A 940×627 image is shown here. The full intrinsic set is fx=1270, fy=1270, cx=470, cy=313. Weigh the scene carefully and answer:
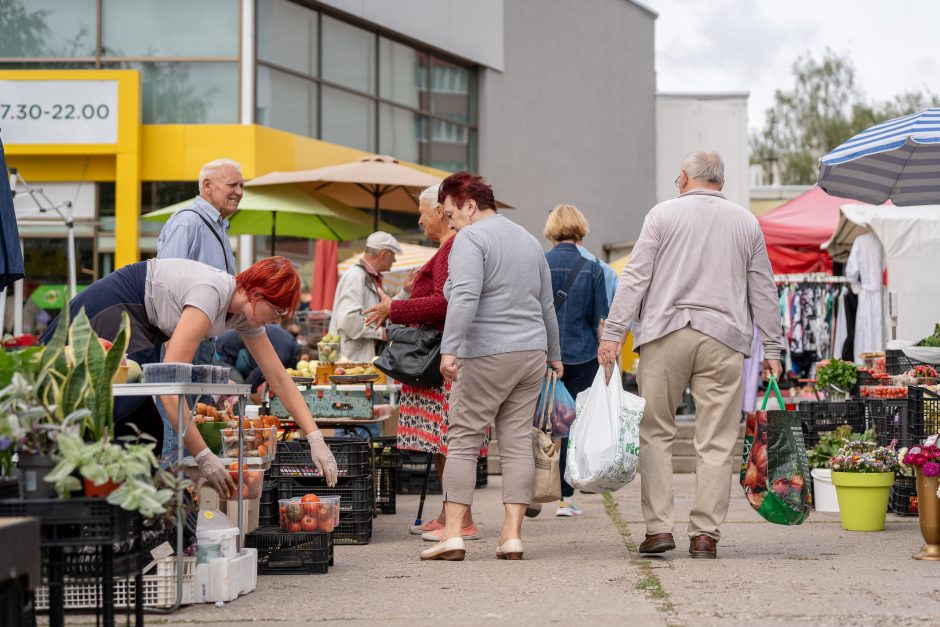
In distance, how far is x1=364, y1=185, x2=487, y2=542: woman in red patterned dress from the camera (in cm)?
703

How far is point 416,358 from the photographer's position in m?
7.11

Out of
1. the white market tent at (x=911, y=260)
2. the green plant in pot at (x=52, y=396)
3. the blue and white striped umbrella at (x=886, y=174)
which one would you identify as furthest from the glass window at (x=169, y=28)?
the green plant in pot at (x=52, y=396)

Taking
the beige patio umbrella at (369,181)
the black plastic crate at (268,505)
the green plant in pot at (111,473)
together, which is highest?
the beige patio umbrella at (369,181)

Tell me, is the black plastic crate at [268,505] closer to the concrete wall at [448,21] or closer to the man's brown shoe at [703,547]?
the man's brown shoe at [703,547]

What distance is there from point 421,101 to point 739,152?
9.81 m

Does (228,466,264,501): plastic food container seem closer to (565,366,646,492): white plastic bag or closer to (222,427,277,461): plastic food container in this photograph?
(222,427,277,461): plastic food container

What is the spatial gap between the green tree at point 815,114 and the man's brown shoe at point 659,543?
45138 mm

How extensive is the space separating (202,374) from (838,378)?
20.4 feet

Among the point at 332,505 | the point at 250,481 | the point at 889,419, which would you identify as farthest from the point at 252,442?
the point at 889,419

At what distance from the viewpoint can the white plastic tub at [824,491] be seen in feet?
27.3

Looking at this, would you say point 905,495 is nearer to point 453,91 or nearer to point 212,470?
point 212,470

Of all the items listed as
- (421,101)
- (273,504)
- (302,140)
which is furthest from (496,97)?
(273,504)

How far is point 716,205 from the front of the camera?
6336 millimetres

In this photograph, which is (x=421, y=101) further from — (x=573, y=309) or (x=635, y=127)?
(x=573, y=309)
